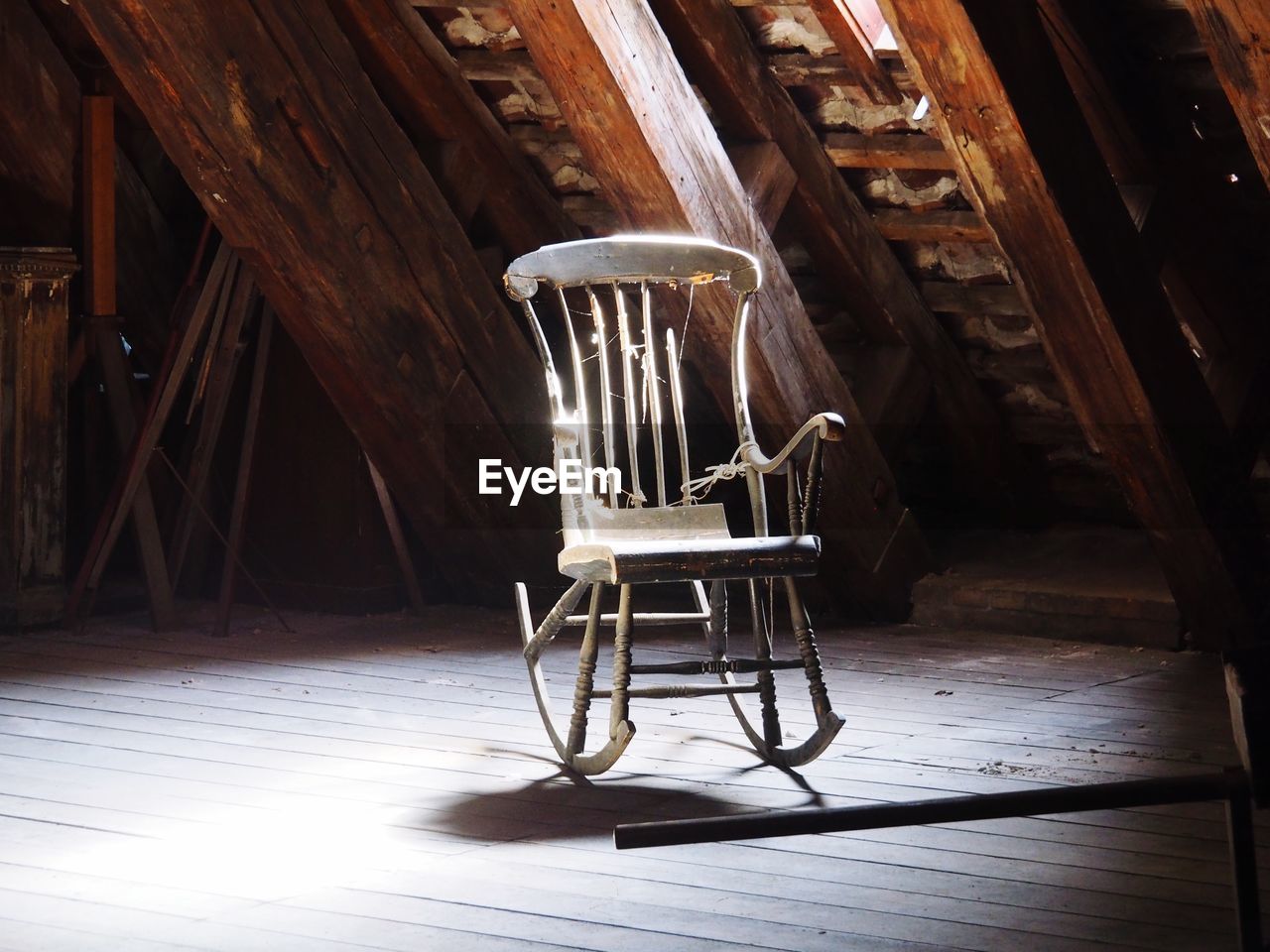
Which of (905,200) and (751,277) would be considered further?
(905,200)

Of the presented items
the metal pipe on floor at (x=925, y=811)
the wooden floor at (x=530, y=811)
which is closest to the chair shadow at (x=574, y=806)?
the wooden floor at (x=530, y=811)

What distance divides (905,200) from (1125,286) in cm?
78

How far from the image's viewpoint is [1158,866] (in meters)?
2.32

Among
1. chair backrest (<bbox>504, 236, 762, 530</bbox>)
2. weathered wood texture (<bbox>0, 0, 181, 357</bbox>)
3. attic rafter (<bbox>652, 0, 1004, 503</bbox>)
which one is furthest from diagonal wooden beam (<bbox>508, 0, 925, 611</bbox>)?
weathered wood texture (<bbox>0, 0, 181, 357</bbox>)

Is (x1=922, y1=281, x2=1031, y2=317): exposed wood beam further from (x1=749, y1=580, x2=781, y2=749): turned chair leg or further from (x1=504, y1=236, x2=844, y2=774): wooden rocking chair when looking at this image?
(x1=749, y1=580, x2=781, y2=749): turned chair leg

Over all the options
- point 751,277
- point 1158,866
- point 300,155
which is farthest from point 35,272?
point 1158,866

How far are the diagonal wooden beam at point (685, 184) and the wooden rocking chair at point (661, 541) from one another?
1.75ft

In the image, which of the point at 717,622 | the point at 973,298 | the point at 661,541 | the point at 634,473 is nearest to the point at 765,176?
the point at 973,298

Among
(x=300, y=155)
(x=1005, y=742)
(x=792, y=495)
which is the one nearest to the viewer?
(x=792, y=495)

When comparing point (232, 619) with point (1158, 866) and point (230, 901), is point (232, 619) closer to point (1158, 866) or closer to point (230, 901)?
point (230, 901)

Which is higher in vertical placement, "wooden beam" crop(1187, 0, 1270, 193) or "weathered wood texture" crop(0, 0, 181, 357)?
"wooden beam" crop(1187, 0, 1270, 193)

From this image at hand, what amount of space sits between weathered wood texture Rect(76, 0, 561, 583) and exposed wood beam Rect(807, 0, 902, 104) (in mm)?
1201

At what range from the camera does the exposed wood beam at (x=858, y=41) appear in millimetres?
3600

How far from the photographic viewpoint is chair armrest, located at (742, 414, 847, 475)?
9.17 feet
